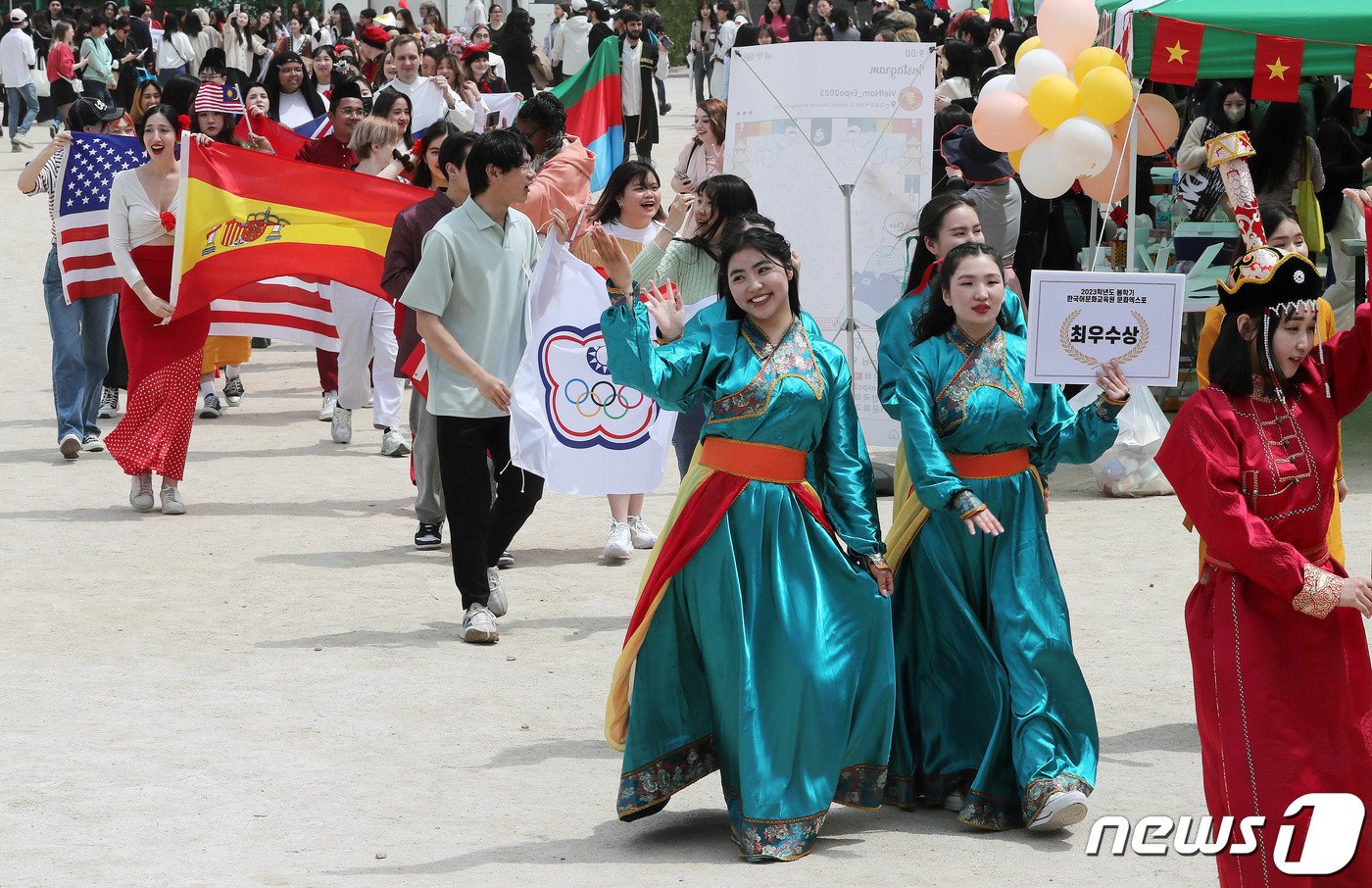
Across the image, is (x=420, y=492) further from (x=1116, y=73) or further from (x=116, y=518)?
(x=1116, y=73)

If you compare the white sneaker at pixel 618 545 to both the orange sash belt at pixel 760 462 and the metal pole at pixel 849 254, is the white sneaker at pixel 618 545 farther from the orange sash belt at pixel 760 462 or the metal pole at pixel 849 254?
the orange sash belt at pixel 760 462

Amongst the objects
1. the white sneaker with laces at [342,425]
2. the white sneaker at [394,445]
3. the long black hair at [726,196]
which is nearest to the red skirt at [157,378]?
the white sneaker at [394,445]

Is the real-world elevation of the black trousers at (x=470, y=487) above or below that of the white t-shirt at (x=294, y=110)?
below

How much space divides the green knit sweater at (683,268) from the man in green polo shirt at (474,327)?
1.76 feet

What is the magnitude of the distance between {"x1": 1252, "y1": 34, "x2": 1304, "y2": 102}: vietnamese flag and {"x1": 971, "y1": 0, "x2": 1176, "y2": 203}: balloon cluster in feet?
2.18

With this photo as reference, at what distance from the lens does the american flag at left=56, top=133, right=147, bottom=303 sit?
9711 millimetres

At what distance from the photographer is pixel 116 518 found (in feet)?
28.5

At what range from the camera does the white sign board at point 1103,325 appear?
175 inches

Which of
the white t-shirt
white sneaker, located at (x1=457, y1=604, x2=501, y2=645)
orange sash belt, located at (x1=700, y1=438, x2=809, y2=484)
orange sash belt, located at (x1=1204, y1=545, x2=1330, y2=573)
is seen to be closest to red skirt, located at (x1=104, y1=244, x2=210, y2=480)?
white sneaker, located at (x1=457, y1=604, x2=501, y2=645)

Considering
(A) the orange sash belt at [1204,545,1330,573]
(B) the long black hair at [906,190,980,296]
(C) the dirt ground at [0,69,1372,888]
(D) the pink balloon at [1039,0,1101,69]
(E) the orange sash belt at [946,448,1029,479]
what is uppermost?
(D) the pink balloon at [1039,0,1101,69]

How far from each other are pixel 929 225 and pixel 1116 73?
2988 mm

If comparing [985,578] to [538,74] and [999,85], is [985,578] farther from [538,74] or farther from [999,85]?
[538,74]

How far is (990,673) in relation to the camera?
15.6ft

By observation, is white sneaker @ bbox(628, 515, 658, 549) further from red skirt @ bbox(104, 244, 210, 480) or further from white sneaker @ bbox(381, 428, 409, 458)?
white sneaker @ bbox(381, 428, 409, 458)
